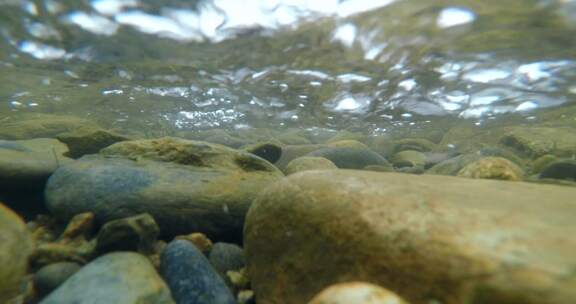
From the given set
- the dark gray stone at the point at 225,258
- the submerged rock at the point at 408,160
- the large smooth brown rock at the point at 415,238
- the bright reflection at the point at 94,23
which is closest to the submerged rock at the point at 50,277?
the dark gray stone at the point at 225,258

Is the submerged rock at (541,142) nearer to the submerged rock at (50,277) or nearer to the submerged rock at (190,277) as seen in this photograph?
the submerged rock at (190,277)

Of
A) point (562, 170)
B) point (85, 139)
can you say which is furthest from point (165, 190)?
point (562, 170)

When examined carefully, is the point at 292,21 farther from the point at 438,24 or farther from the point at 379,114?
the point at 379,114

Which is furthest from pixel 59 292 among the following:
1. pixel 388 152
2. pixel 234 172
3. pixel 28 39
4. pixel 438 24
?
pixel 388 152

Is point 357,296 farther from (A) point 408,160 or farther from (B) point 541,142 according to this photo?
(B) point 541,142

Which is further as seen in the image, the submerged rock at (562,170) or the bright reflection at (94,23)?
the bright reflection at (94,23)

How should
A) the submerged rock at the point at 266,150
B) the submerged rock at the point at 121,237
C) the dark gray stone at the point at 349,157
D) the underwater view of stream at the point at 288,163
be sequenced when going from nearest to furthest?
1. the underwater view of stream at the point at 288,163
2. the submerged rock at the point at 121,237
3. the submerged rock at the point at 266,150
4. the dark gray stone at the point at 349,157
